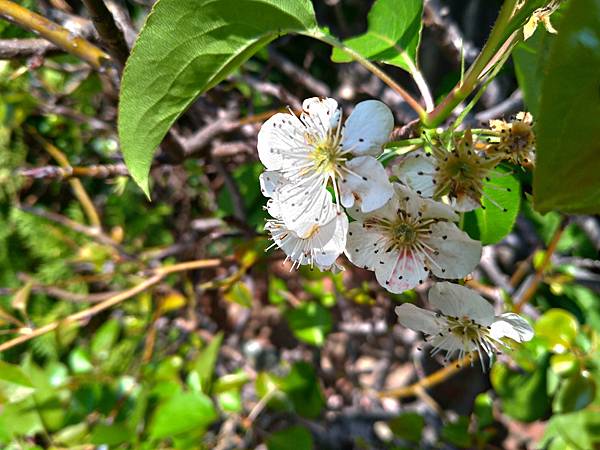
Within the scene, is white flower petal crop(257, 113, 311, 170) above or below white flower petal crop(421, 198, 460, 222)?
above

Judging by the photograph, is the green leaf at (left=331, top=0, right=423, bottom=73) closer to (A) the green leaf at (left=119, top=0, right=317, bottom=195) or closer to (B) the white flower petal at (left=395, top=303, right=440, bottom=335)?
(A) the green leaf at (left=119, top=0, right=317, bottom=195)

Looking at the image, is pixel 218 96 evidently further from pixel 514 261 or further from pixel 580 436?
pixel 580 436

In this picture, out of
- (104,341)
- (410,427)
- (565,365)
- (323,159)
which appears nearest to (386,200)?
(323,159)

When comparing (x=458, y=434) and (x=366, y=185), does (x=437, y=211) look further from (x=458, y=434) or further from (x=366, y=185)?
(x=458, y=434)

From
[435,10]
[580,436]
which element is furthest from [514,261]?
[435,10]

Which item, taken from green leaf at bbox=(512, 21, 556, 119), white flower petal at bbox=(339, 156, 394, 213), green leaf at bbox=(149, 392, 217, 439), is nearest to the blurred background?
green leaf at bbox=(149, 392, 217, 439)

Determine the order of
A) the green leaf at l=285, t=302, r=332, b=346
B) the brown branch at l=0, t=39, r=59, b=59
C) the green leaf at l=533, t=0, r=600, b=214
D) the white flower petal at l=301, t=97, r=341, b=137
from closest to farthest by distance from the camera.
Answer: the green leaf at l=533, t=0, r=600, b=214
the white flower petal at l=301, t=97, r=341, b=137
the brown branch at l=0, t=39, r=59, b=59
the green leaf at l=285, t=302, r=332, b=346

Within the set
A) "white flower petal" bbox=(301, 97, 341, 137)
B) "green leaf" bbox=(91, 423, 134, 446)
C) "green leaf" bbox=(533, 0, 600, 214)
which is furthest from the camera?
"green leaf" bbox=(91, 423, 134, 446)
